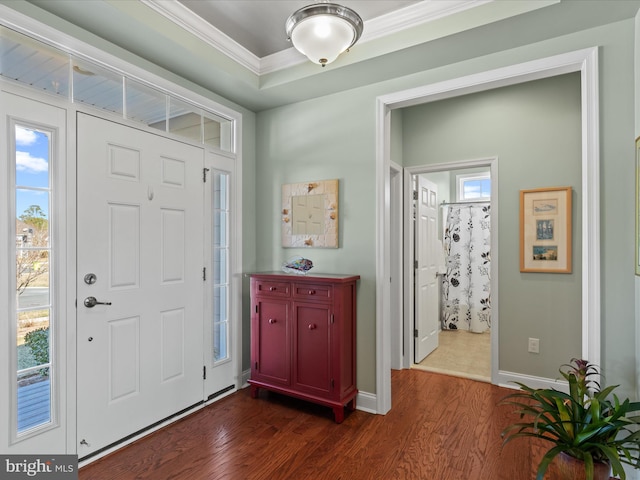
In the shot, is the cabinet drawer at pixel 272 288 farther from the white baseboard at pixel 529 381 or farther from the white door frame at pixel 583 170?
the white baseboard at pixel 529 381

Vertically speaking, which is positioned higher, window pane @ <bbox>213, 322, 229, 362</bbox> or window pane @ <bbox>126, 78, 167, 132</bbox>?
window pane @ <bbox>126, 78, 167, 132</bbox>

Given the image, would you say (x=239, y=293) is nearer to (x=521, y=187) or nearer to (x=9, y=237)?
(x=9, y=237)

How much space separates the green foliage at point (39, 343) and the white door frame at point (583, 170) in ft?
7.00

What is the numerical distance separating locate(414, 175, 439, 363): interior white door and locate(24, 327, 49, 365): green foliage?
10.5ft

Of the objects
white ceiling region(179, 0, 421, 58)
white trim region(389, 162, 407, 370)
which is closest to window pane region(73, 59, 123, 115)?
white ceiling region(179, 0, 421, 58)

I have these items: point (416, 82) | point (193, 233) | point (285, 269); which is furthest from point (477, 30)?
point (193, 233)

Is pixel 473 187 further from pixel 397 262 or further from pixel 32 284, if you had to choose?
pixel 32 284

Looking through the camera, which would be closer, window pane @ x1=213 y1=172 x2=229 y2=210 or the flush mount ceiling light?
the flush mount ceiling light

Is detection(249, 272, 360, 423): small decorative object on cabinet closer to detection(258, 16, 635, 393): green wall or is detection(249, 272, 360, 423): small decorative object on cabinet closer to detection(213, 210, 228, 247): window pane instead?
detection(258, 16, 635, 393): green wall

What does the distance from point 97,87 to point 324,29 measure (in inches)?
59.5

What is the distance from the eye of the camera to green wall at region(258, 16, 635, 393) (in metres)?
2.03

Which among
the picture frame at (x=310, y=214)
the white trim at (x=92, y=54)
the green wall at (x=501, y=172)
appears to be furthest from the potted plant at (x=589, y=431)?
the white trim at (x=92, y=54)

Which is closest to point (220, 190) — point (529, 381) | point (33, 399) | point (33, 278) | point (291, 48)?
point (291, 48)

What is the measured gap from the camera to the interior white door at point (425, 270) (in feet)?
12.8
